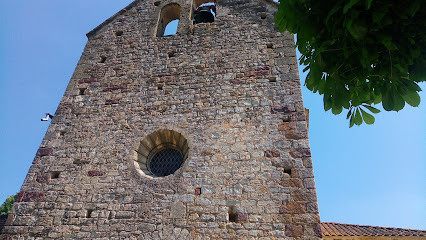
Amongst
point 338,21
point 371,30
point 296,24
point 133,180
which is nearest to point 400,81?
point 371,30

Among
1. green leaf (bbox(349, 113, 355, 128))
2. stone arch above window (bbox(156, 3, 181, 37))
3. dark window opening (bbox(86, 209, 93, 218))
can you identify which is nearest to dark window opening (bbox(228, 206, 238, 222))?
dark window opening (bbox(86, 209, 93, 218))

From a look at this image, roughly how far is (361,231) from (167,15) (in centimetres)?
736

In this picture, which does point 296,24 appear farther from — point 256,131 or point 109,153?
point 109,153

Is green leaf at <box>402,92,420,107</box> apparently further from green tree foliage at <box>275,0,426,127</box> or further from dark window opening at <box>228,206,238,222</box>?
dark window opening at <box>228,206,238,222</box>

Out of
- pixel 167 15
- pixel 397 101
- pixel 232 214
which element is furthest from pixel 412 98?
pixel 167 15

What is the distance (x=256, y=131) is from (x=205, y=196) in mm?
1413

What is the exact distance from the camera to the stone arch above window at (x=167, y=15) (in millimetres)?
7523

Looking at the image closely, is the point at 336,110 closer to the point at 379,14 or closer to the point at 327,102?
the point at 327,102

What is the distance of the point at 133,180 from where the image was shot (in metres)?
4.80

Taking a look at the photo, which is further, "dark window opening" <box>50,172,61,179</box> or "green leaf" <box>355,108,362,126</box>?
"dark window opening" <box>50,172,61,179</box>

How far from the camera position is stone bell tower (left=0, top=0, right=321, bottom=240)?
4266mm

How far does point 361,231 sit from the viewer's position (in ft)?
22.1

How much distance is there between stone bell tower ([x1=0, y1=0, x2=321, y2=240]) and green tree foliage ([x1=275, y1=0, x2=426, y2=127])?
7.43ft

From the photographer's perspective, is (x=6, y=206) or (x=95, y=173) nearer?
(x=95, y=173)
